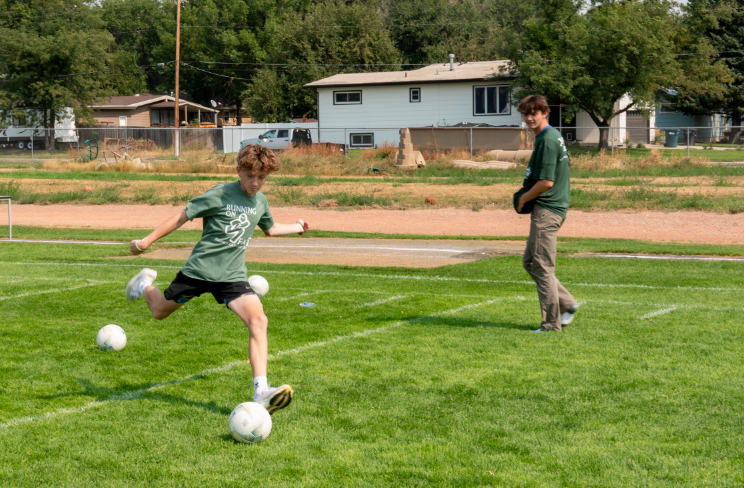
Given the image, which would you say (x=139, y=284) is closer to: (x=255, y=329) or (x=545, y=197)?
(x=255, y=329)

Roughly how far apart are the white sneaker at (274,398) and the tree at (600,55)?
35.1 m

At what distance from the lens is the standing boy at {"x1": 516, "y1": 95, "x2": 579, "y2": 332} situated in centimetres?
714

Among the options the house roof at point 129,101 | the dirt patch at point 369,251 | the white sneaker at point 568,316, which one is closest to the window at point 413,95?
the house roof at point 129,101

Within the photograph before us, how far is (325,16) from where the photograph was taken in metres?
64.9

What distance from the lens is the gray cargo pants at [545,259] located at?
7328 mm

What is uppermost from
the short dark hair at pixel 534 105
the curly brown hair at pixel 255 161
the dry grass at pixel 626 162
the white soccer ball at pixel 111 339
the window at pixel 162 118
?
the window at pixel 162 118

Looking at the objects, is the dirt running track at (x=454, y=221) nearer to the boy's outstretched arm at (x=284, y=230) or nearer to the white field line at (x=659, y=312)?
the white field line at (x=659, y=312)

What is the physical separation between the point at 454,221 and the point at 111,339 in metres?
13.3

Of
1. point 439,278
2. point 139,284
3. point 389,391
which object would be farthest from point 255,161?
point 439,278

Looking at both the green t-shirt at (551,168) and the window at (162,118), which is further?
the window at (162,118)

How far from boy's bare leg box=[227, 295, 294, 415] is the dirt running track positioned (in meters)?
12.4

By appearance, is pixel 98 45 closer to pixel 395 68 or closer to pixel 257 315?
pixel 395 68

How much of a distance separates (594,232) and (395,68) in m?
50.5

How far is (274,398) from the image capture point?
508 centimetres
